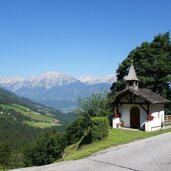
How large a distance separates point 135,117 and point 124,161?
2304cm

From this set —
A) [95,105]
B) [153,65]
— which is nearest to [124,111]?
[95,105]

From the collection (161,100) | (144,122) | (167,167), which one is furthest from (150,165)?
(161,100)

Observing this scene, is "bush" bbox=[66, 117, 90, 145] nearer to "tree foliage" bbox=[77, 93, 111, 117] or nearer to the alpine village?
the alpine village

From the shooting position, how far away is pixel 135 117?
41.7 metres

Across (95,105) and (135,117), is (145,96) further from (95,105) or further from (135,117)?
(95,105)

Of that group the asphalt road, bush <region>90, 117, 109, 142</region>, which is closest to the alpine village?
bush <region>90, 117, 109, 142</region>

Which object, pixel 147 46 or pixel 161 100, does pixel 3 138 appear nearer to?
pixel 147 46

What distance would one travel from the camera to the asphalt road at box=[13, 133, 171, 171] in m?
17.4

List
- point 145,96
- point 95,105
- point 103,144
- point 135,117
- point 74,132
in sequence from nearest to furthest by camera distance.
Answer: point 103,144
point 145,96
point 135,117
point 95,105
point 74,132

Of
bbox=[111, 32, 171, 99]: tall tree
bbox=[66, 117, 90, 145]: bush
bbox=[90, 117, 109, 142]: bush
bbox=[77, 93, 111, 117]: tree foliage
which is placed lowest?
bbox=[66, 117, 90, 145]: bush

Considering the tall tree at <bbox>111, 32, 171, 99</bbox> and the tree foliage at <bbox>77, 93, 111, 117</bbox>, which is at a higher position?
the tall tree at <bbox>111, 32, 171, 99</bbox>

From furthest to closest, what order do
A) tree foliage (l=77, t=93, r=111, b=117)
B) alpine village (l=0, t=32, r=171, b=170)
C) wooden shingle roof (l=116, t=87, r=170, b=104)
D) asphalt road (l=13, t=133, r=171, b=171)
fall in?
tree foliage (l=77, t=93, r=111, b=117)
wooden shingle roof (l=116, t=87, r=170, b=104)
alpine village (l=0, t=32, r=171, b=170)
asphalt road (l=13, t=133, r=171, b=171)

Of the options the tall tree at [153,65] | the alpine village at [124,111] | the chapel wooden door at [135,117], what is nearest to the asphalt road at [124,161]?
the alpine village at [124,111]

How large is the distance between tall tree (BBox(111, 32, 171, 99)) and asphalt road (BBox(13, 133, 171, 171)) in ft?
106
